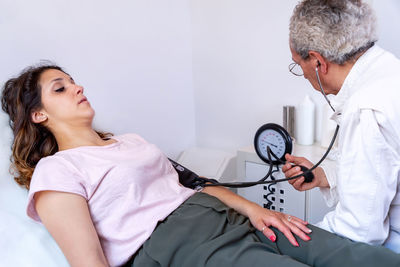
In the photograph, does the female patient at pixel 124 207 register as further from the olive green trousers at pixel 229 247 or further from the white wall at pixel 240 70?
the white wall at pixel 240 70

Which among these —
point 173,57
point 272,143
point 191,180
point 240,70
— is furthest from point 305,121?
point 173,57

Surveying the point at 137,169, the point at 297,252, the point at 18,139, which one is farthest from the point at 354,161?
the point at 18,139

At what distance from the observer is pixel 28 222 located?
1.00m

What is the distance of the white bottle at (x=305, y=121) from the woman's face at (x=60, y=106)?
1.02 meters

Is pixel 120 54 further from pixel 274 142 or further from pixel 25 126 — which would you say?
pixel 274 142

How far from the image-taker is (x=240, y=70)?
197 cm

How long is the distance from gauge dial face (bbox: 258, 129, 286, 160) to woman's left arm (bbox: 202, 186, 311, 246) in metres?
0.32

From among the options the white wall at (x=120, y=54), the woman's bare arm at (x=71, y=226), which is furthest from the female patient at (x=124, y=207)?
the white wall at (x=120, y=54)

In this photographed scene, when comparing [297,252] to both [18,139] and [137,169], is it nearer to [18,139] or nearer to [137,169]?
[137,169]

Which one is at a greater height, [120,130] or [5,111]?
[5,111]

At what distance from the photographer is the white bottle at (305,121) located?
164 cm

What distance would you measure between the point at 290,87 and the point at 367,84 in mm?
986

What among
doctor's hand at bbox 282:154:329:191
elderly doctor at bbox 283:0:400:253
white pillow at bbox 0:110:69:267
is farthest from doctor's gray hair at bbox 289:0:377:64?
white pillow at bbox 0:110:69:267

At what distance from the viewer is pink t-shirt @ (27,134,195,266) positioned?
94 centimetres
